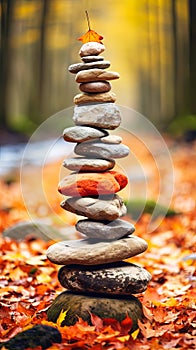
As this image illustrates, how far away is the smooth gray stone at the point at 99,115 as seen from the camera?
526 cm

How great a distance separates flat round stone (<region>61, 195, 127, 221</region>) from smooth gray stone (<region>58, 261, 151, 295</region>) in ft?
1.52

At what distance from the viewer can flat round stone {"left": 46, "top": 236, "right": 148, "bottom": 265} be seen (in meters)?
Result: 5.16

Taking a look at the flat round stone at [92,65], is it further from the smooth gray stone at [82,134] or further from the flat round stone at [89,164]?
the flat round stone at [89,164]

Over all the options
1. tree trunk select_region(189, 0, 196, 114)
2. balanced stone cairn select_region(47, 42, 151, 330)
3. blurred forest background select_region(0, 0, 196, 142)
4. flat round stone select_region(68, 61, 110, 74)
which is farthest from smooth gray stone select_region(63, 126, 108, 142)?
blurred forest background select_region(0, 0, 196, 142)

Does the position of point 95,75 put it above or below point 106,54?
above

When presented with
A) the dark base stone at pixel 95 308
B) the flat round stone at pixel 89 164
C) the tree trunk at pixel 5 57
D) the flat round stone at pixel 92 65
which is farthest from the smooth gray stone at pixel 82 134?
the tree trunk at pixel 5 57

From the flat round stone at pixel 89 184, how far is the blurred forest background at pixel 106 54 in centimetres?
1268

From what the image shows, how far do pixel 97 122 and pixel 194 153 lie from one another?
12.3 meters

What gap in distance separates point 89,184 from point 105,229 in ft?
1.42

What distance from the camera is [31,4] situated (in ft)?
85.1

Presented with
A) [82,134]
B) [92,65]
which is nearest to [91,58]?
[92,65]

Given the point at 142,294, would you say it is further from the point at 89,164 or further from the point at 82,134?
the point at 82,134

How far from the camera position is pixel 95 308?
5.10 metres

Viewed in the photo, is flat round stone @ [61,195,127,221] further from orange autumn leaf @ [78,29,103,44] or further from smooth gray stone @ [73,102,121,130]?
orange autumn leaf @ [78,29,103,44]
